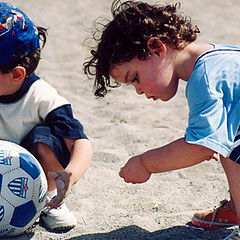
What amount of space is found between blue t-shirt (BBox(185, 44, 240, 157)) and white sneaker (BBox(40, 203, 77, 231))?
89cm

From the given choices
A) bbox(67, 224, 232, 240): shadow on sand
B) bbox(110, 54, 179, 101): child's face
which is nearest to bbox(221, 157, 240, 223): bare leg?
bbox(67, 224, 232, 240): shadow on sand

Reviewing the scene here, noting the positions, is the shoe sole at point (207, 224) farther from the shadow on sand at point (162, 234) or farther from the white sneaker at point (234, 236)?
the white sneaker at point (234, 236)

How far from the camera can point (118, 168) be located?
334cm

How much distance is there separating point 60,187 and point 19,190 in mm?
205

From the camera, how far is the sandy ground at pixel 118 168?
2688mm

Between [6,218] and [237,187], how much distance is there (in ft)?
3.59

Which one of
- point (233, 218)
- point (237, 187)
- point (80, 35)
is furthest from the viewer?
point (80, 35)

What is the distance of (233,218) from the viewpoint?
2707 mm

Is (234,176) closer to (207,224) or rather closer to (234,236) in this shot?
(234,236)

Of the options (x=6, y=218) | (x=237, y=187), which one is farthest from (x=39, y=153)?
(x=237, y=187)

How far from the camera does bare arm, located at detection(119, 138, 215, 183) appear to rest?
2.22 metres

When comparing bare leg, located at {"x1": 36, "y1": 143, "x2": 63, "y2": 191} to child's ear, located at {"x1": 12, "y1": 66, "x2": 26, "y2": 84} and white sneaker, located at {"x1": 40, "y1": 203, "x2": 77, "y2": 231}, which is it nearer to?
white sneaker, located at {"x1": 40, "y1": 203, "x2": 77, "y2": 231}

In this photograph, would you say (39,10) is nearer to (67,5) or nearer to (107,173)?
(67,5)

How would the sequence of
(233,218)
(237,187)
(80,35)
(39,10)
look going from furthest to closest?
(39,10) < (80,35) < (233,218) < (237,187)
